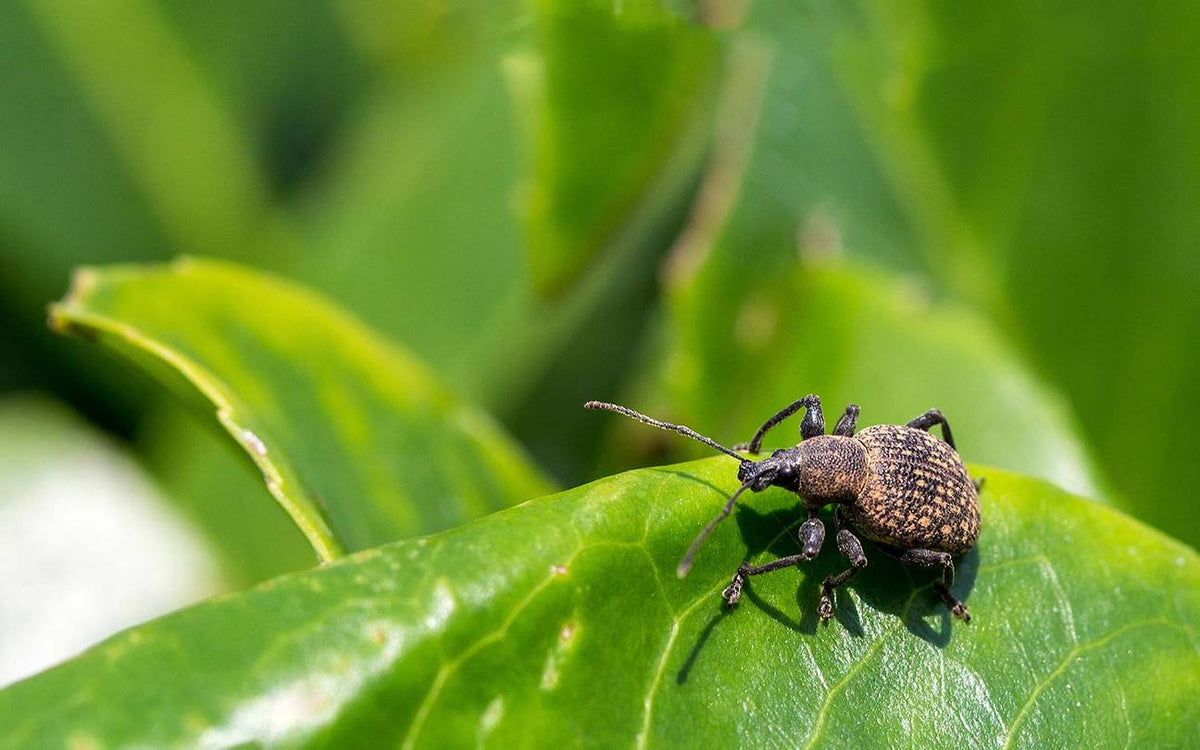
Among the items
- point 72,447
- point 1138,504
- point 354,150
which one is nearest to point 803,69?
point 1138,504

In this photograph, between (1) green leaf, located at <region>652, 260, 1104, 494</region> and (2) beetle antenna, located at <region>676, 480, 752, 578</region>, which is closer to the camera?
(2) beetle antenna, located at <region>676, 480, 752, 578</region>

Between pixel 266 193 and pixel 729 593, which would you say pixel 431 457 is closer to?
pixel 729 593

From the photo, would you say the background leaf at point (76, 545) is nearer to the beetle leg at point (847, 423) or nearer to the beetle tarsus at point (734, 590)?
the beetle leg at point (847, 423)

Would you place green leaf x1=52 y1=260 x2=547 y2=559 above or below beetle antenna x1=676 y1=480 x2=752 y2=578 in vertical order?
above

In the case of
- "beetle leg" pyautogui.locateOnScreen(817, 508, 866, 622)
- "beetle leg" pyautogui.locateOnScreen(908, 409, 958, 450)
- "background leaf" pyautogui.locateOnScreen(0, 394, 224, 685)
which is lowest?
"beetle leg" pyautogui.locateOnScreen(908, 409, 958, 450)

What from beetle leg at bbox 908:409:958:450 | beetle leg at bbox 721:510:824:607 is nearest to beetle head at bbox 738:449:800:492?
beetle leg at bbox 721:510:824:607

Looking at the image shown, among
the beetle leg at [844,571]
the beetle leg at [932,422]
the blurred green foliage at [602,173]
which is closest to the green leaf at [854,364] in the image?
the blurred green foliage at [602,173]

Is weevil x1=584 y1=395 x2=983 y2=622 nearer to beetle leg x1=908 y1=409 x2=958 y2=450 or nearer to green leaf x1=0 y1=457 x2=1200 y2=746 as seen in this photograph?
green leaf x1=0 y1=457 x2=1200 y2=746

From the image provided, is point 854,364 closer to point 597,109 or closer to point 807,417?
point 807,417
